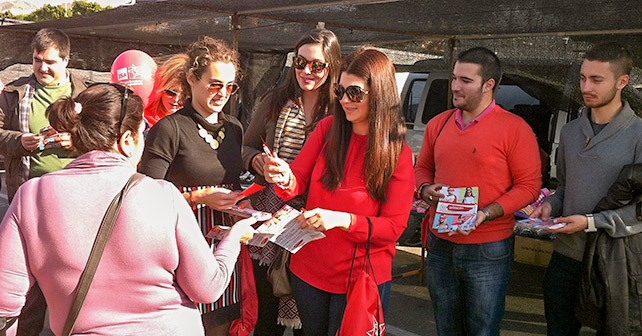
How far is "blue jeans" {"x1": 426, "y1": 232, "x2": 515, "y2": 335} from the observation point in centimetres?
286

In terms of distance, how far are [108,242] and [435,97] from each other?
8.05m

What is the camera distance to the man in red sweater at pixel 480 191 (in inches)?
113

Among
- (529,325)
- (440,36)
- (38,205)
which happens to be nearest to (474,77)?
(38,205)

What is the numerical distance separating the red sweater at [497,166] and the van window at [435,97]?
6.19 meters

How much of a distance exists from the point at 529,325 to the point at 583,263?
7.72ft

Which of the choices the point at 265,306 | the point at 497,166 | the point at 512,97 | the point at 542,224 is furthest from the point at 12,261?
the point at 512,97

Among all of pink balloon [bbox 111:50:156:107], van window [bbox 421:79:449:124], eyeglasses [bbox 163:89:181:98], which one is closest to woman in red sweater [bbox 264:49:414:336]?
eyeglasses [bbox 163:89:181:98]

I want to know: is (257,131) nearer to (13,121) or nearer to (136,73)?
(13,121)

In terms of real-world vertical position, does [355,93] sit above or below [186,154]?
above

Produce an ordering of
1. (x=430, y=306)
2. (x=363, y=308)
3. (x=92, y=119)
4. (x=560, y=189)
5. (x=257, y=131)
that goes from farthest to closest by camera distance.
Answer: (x=430, y=306)
(x=560, y=189)
(x=257, y=131)
(x=363, y=308)
(x=92, y=119)

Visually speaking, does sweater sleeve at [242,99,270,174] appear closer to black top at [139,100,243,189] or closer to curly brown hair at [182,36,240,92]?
black top at [139,100,243,189]

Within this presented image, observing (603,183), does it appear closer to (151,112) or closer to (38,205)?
(38,205)

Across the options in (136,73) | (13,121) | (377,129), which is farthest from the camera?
(136,73)

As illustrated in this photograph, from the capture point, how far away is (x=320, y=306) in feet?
8.14
